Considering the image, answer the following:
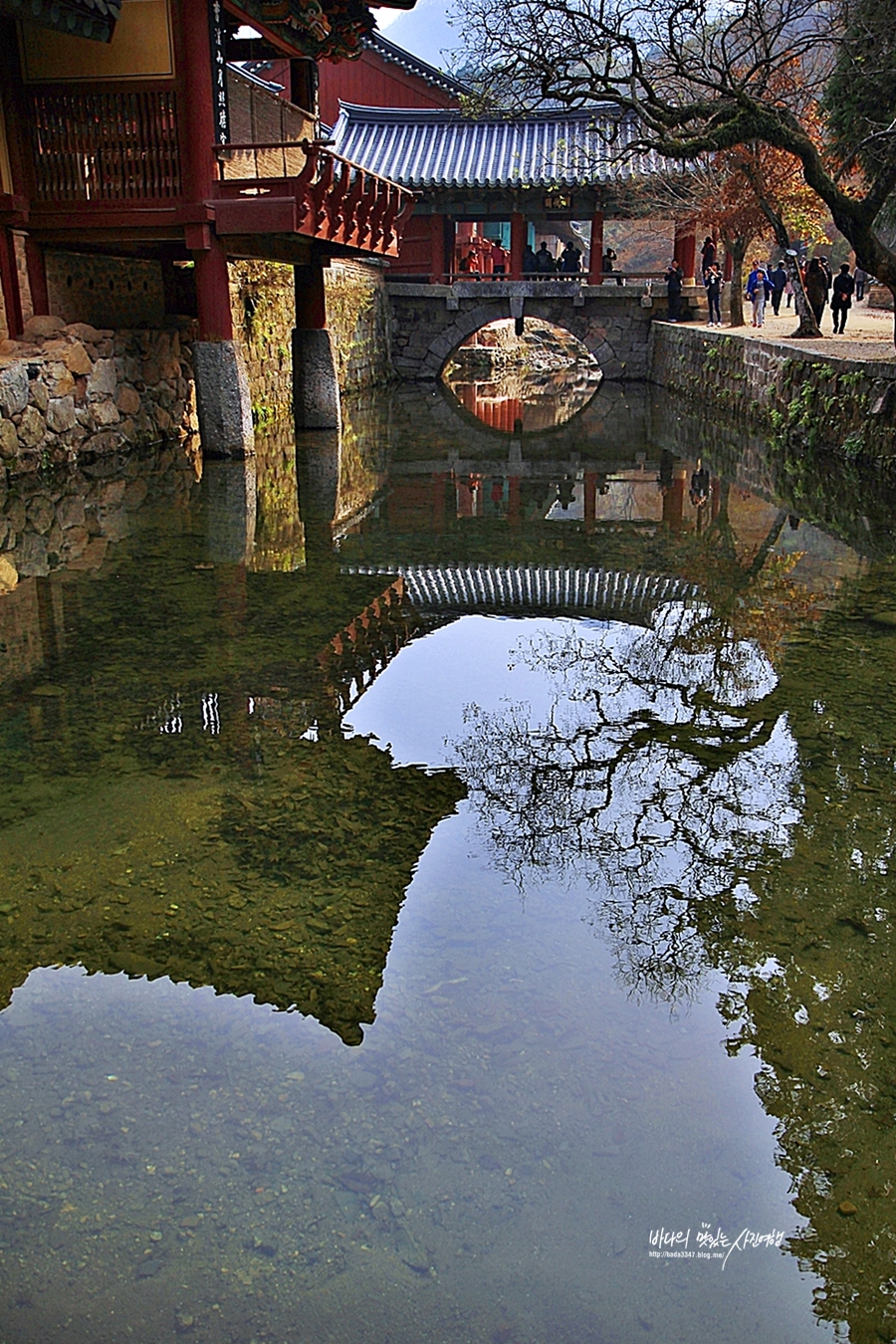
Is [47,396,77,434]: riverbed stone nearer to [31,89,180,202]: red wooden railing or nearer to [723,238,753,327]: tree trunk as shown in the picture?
[31,89,180,202]: red wooden railing

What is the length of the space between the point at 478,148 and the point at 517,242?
2438mm

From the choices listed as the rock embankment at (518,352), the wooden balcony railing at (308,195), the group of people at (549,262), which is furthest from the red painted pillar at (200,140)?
the rock embankment at (518,352)

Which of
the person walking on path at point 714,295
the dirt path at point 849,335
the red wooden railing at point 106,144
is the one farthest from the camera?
the person walking on path at point 714,295

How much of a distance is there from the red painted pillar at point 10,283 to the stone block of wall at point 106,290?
1.97 feet

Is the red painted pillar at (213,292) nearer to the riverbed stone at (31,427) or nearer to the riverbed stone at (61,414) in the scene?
the riverbed stone at (61,414)

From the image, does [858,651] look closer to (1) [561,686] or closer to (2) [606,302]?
(1) [561,686]

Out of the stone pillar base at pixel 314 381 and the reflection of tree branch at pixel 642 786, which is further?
the stone pillar base at pixel 314 381

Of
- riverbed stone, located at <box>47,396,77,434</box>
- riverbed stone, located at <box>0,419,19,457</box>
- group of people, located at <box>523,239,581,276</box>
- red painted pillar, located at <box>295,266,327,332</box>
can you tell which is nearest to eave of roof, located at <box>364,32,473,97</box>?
group of people, located at <box>523,239,581,276</box>

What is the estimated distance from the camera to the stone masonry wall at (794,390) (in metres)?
12.6

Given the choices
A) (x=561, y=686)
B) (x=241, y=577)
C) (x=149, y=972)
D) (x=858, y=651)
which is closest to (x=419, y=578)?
(x=241, y=577)

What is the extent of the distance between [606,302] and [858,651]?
73.2 ft

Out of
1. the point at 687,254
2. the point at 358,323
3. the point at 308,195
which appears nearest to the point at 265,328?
the point at 308,195

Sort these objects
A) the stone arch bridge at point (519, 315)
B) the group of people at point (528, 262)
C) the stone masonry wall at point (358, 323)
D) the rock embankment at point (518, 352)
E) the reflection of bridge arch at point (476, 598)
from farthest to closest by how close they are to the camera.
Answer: the rock embankment at point (518, 352)
the group of people at point (528, 262)
the stone arch bridge at point (519, 315)
the stone masonry wall at point (358, 323)
the reflection of bridge arch at point (476, 598)

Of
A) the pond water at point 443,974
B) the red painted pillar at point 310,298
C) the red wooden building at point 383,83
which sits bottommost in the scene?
the pond water at point 443,974
